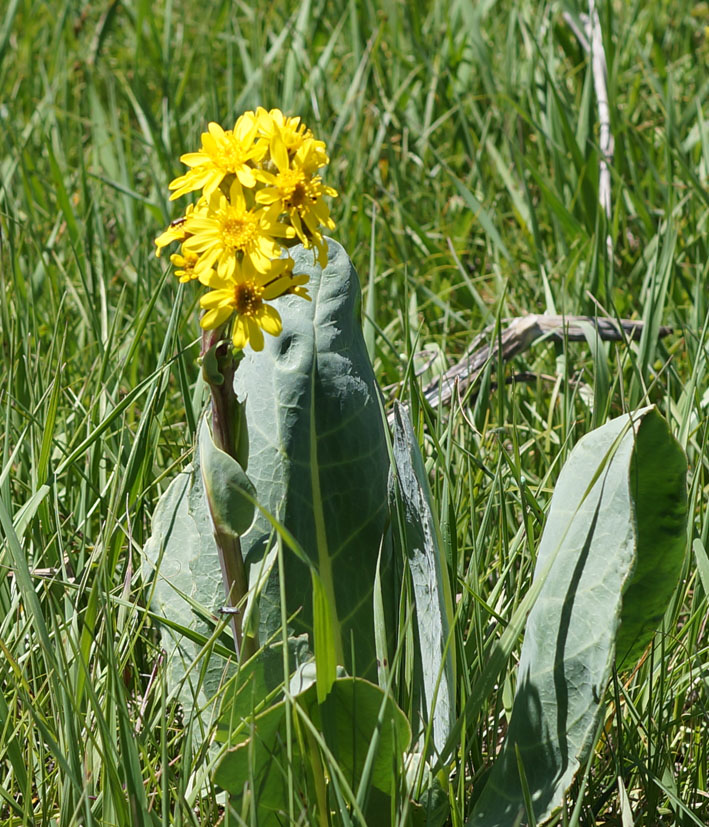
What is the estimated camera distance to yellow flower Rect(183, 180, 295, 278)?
38.5 inches

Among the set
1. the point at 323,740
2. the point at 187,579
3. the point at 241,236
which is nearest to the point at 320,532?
the point at 187,579

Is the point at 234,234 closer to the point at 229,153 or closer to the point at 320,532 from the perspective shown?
the point at 229,153

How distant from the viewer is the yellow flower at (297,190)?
1.00 meters

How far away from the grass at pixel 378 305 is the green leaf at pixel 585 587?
0.23ft

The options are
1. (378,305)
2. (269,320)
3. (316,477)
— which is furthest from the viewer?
(378,305)

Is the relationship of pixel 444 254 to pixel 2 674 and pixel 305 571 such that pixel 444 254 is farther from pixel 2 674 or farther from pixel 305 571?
pixel 2 674

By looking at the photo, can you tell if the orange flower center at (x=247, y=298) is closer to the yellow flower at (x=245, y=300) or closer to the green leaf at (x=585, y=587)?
the yellow flower at (x=245, y=300)

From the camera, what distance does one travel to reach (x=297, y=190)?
3.30 ft

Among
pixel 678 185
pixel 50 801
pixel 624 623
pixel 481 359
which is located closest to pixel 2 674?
pixel 50 801

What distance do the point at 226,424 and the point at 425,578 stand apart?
13.0 inches

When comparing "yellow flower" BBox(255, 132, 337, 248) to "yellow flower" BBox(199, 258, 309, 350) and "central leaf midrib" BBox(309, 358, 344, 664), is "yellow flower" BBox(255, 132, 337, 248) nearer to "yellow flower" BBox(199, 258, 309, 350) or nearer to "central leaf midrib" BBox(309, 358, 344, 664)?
"yellow flower" BBox(199, 258, 309, 350)

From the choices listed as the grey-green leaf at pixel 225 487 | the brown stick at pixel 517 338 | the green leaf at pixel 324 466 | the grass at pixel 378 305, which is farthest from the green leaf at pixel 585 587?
the brown stick at pixel 517 338

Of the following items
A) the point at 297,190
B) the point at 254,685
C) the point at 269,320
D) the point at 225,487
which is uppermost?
the point at 297,190

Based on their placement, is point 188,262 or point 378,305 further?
point 378,305
